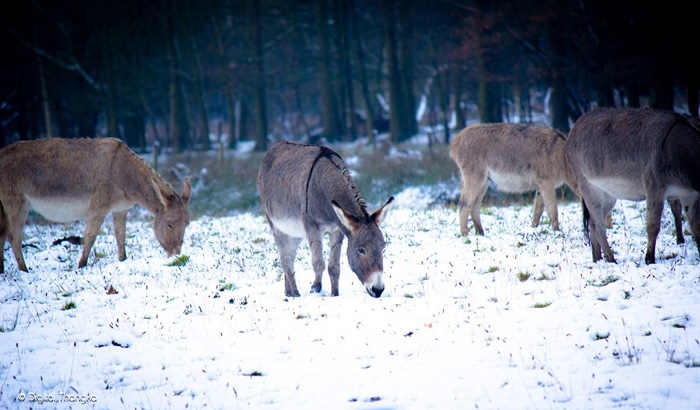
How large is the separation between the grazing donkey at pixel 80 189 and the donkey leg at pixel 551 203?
22.3 ft

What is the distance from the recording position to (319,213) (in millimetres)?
6316

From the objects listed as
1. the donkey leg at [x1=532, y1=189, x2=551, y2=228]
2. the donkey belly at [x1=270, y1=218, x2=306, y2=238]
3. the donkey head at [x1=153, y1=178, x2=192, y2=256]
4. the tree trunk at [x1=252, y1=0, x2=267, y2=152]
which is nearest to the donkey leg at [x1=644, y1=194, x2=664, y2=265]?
the donkey leg at [x1=532, y1=189, x2=551, y2=228]

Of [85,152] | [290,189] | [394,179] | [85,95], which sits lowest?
[394,179]

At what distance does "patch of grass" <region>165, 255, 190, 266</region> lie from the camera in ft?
28.3

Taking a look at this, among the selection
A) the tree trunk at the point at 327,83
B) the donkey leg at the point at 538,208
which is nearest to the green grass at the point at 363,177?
the donkey leg at the point at 538,208

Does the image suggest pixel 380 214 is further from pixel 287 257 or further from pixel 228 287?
pixel 228 287

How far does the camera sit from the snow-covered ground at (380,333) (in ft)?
13.4

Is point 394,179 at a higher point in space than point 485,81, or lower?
lower

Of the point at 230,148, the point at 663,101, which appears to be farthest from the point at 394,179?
the point at 230,148

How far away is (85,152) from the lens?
361 inches

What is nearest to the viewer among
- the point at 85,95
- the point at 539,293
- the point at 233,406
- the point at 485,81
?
the point at 233,406

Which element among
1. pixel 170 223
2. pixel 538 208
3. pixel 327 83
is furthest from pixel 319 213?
pixel 327 83

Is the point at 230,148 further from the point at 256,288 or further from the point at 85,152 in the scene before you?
the point at 256,288

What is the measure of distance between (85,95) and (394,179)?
2283 centimetres
